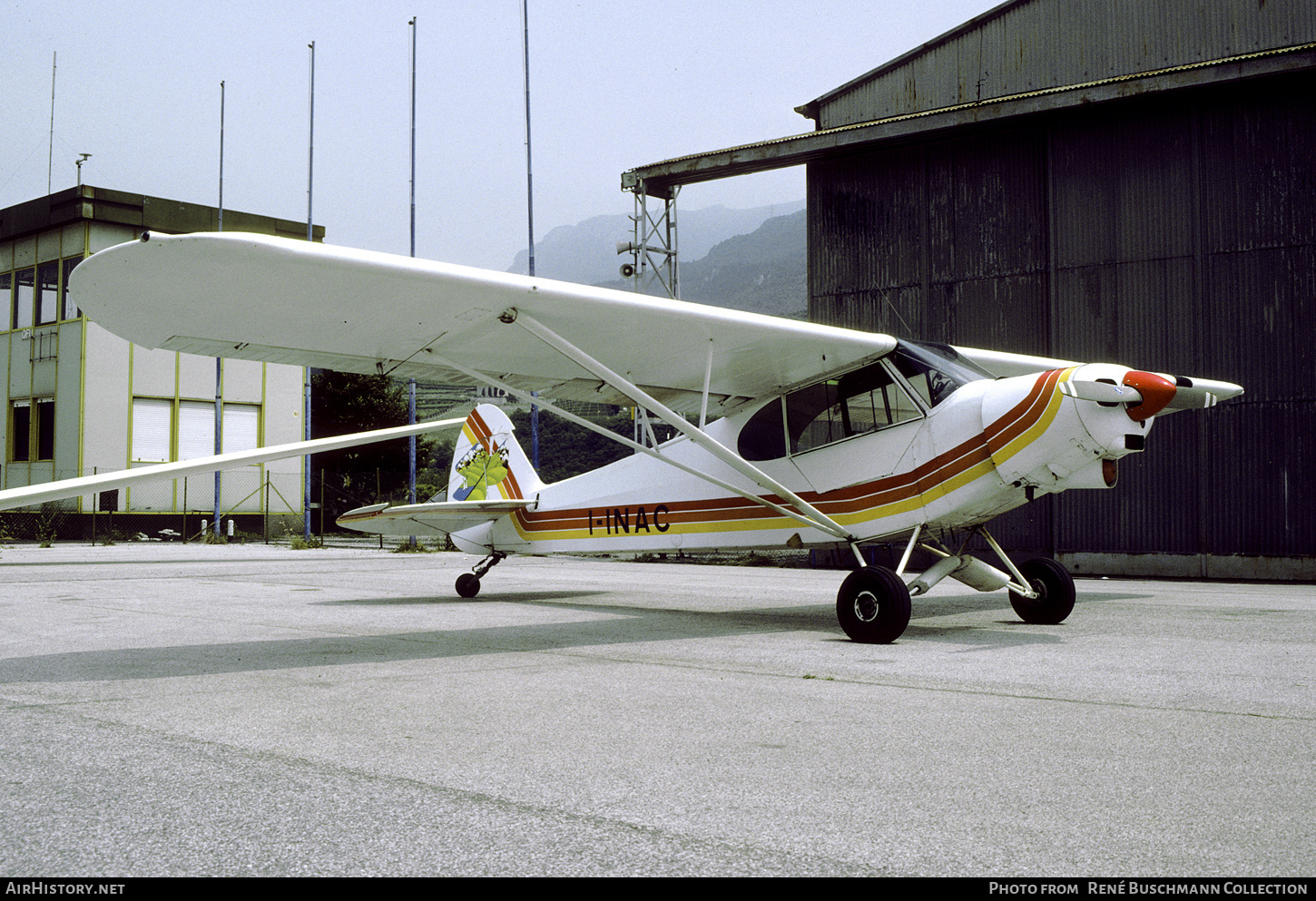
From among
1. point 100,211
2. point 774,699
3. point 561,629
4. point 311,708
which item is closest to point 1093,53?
point 561,629

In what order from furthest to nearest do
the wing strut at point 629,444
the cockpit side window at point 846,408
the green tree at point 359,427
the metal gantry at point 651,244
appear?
the green tree at point 359,427
the metal gantry at point 651,244
the cockpit side window at point 846,408
the wing strut at point 629,444

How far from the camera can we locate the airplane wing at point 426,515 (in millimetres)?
10516

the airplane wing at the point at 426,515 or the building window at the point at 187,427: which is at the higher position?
the building window at the point at 187,427

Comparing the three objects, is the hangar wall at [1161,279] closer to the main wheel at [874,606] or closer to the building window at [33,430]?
the main wheel at [874,606]

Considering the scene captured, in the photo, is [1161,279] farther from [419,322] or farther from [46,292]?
[46,292]

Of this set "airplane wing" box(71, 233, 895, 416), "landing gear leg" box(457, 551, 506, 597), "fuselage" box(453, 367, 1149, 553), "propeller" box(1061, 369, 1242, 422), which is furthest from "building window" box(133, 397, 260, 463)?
"propeller" box(1061, 369, 1242, 422)

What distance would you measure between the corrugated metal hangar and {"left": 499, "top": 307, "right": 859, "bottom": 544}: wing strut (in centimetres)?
1106

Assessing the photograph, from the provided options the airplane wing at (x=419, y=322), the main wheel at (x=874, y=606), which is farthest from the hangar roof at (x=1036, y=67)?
the main wheel at (x=874, y=606)

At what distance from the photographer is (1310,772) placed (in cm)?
312

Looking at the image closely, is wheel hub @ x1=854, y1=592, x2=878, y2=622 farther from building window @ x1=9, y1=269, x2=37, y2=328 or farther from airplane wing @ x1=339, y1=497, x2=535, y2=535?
building window @ x1=9, y1=269, x2=37, y2=328

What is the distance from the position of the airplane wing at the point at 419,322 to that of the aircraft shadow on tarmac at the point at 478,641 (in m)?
2.08

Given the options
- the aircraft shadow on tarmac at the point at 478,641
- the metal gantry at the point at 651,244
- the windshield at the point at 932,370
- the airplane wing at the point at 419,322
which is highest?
the metal gantry at the point at 651,244

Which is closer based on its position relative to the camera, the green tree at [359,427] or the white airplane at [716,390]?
the white airplane at [716,390]

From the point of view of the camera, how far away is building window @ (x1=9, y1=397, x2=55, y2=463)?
32438 millimetres
